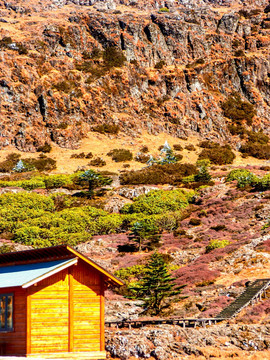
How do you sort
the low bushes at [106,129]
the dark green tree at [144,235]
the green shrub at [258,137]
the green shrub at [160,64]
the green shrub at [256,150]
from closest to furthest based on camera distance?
the dark green tree at [144,235]
the green shrub at [256,150]
the low bushes at [106,129]
the green shrub at [258,137]
the green shrub at [160,64]

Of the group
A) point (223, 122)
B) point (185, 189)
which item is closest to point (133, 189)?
point (185, 189)

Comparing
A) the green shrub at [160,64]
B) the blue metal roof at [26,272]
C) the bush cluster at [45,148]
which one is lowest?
the blue metal roof at [26,272]

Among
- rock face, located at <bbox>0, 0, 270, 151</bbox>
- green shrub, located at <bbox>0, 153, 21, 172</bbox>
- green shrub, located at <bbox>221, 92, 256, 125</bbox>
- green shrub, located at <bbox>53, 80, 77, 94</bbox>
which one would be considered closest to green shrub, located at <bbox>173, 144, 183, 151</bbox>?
rock face, located at <bbox>0, 0, 270, 151</bbox>

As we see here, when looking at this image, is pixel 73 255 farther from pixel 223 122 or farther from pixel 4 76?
pixel 223 122

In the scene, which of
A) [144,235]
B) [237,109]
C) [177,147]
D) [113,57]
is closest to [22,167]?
[177,147]

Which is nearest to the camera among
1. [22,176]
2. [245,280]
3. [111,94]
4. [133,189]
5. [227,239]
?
[245,280]

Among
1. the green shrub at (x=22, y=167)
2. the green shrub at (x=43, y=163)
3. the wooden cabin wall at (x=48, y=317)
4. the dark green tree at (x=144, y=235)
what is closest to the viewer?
the wooden cabin wall at (x=48, y=317)

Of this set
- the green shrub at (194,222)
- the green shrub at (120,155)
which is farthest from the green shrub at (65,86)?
the green shrub at (194,222)

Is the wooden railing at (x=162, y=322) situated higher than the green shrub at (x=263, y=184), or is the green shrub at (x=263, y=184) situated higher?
the green shrub at (x=263, y=184)

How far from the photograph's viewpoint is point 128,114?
338 feet

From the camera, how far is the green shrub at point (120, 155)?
8894cm

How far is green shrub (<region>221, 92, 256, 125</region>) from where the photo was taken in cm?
10912

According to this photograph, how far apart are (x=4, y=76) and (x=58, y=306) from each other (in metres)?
83.9

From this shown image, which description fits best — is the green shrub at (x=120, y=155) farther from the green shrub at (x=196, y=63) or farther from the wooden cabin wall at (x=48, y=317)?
the wooden cabin wall at (x=48, y=317)
